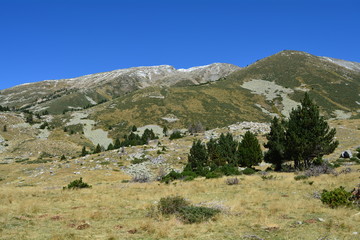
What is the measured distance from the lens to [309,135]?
2564cm

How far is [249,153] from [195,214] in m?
26.2

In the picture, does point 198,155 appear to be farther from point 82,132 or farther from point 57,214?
point 82,132

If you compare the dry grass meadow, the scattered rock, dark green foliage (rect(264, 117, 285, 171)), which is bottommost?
the dry grass meadow

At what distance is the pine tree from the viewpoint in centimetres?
2548

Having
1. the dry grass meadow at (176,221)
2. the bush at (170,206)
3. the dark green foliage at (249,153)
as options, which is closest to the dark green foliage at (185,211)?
the bush at (170,206)

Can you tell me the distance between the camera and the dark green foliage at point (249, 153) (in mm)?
34656

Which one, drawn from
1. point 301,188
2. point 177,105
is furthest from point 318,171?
point 177,105

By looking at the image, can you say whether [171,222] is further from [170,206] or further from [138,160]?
[138,160]

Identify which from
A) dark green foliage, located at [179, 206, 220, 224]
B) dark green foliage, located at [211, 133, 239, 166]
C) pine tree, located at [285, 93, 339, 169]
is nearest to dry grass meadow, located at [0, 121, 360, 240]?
dark green foliage, located at [179, 206, 220, 224]

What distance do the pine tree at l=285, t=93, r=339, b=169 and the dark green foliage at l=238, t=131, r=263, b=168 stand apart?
8000mm

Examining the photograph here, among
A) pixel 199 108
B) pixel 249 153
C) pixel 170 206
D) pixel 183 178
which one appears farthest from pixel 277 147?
pixel 199 108

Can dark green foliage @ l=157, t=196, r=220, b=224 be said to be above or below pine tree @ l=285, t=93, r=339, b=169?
below

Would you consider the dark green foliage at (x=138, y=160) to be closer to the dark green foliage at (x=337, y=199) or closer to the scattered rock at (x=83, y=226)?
the scattered rock at (x=83, y=226)

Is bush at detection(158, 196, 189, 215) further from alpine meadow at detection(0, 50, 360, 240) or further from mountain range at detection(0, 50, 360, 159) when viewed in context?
mountain range at detection(0, 50, 360, 159)
